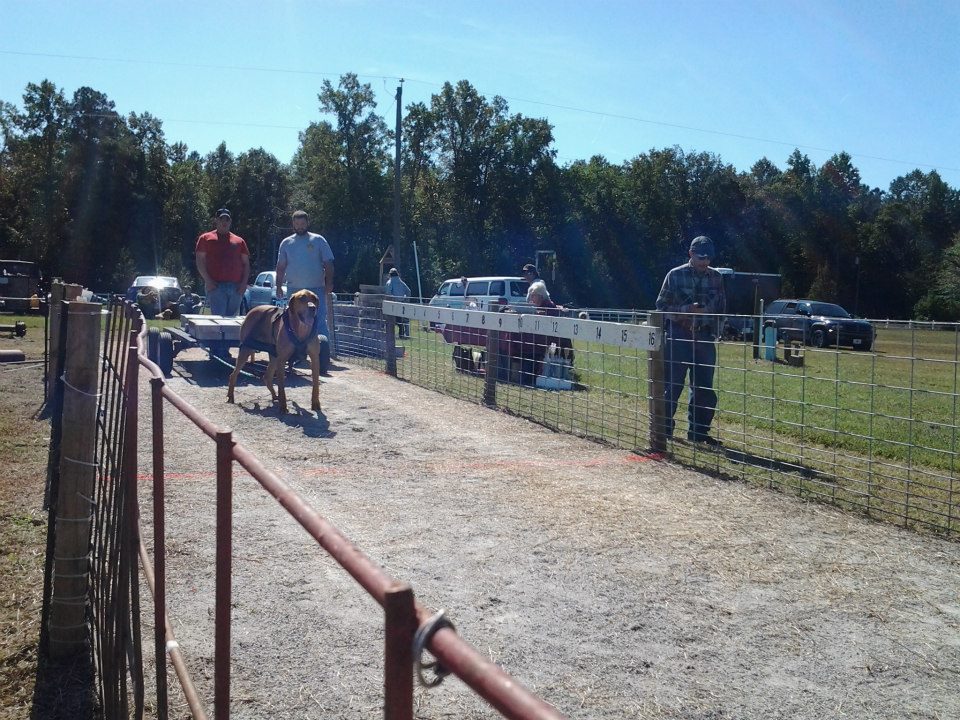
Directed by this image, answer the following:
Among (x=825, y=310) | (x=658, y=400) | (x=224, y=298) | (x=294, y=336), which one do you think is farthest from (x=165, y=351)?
(x=825, y=310)

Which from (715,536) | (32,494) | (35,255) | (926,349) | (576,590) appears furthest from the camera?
(35,255)

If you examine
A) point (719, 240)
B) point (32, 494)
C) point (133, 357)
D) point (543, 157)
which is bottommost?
point (32, 494)

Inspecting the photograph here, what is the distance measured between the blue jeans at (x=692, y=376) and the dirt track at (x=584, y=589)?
25.6 inches

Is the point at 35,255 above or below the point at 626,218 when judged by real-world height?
below

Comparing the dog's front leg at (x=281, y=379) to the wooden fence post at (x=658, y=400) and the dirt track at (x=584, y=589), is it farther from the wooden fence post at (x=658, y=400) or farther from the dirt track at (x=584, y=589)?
the wooden fence post at (x=658, y=400)

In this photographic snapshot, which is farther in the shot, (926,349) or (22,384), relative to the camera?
Answer: (22,384)

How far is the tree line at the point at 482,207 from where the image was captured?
56.7 meters

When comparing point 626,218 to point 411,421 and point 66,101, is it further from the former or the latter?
point 411,421

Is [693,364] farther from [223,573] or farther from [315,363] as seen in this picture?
[223,573]

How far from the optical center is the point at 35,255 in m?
54.3

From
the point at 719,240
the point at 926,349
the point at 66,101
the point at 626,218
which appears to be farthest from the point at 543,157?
the point at 926,349

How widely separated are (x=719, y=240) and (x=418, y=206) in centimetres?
2155

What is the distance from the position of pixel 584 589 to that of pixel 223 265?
878 centimetres

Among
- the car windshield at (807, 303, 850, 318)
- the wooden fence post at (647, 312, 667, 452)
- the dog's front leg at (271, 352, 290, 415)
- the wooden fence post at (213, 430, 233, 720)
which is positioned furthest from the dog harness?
the car windshield at (807, 303, 850, 318)
